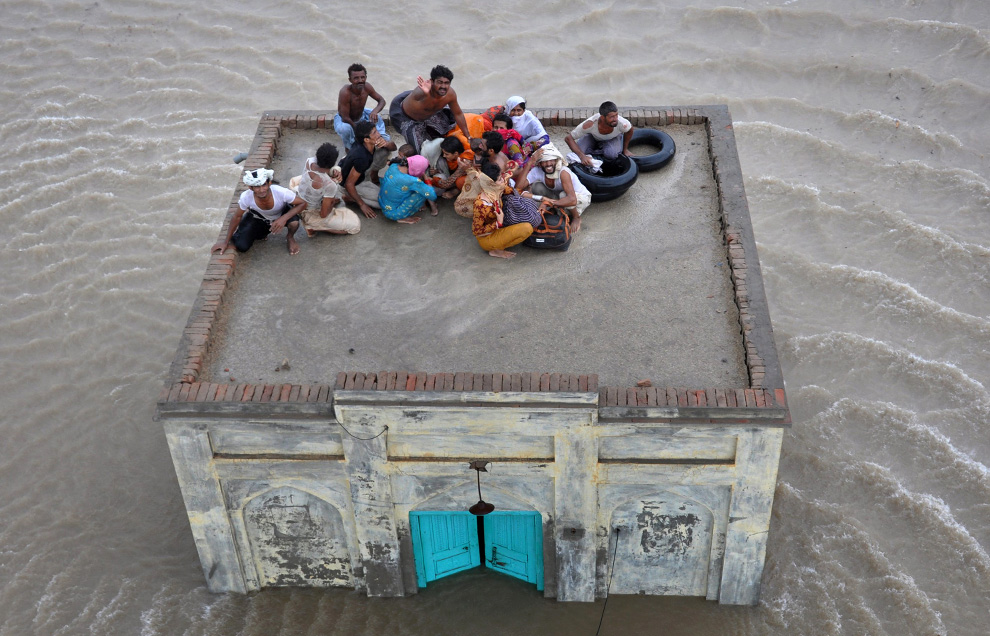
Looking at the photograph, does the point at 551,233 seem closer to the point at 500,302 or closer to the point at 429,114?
the point at 500,302

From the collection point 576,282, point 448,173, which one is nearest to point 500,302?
point 576,282

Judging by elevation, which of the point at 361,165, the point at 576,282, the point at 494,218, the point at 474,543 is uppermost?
the point at 361,165

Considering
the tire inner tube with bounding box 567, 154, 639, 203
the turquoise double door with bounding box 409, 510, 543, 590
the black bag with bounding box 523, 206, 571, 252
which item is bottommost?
the turquoise double door with bounding box 409, 510, 543, 590

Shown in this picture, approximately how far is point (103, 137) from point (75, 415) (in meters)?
5.46

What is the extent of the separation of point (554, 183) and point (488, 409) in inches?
103

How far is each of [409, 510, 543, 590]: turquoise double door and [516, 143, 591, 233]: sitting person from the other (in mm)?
2641

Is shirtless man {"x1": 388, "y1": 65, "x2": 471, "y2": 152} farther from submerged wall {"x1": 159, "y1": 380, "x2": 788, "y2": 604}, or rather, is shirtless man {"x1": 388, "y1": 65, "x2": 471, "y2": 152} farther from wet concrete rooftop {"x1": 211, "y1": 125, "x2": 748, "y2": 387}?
submerged wall {"x1": 159, "y1": 380, "x2": 788, "y2": 604}

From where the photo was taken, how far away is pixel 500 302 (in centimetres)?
867

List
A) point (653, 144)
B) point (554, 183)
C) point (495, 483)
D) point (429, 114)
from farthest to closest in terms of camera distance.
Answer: point (653, 144), point (429, 114), point (554, 183), point (495, 483)

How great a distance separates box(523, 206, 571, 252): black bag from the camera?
29.7 ft

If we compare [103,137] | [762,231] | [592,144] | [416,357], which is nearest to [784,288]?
[762,231]

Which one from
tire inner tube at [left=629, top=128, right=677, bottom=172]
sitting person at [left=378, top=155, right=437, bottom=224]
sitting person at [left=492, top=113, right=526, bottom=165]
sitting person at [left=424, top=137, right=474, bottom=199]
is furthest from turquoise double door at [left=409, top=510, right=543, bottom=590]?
tire inner tube at [left=629, top=128, right=677, bottom=172]

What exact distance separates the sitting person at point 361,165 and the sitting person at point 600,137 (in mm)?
1857

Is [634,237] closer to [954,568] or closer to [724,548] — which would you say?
[724,548]
